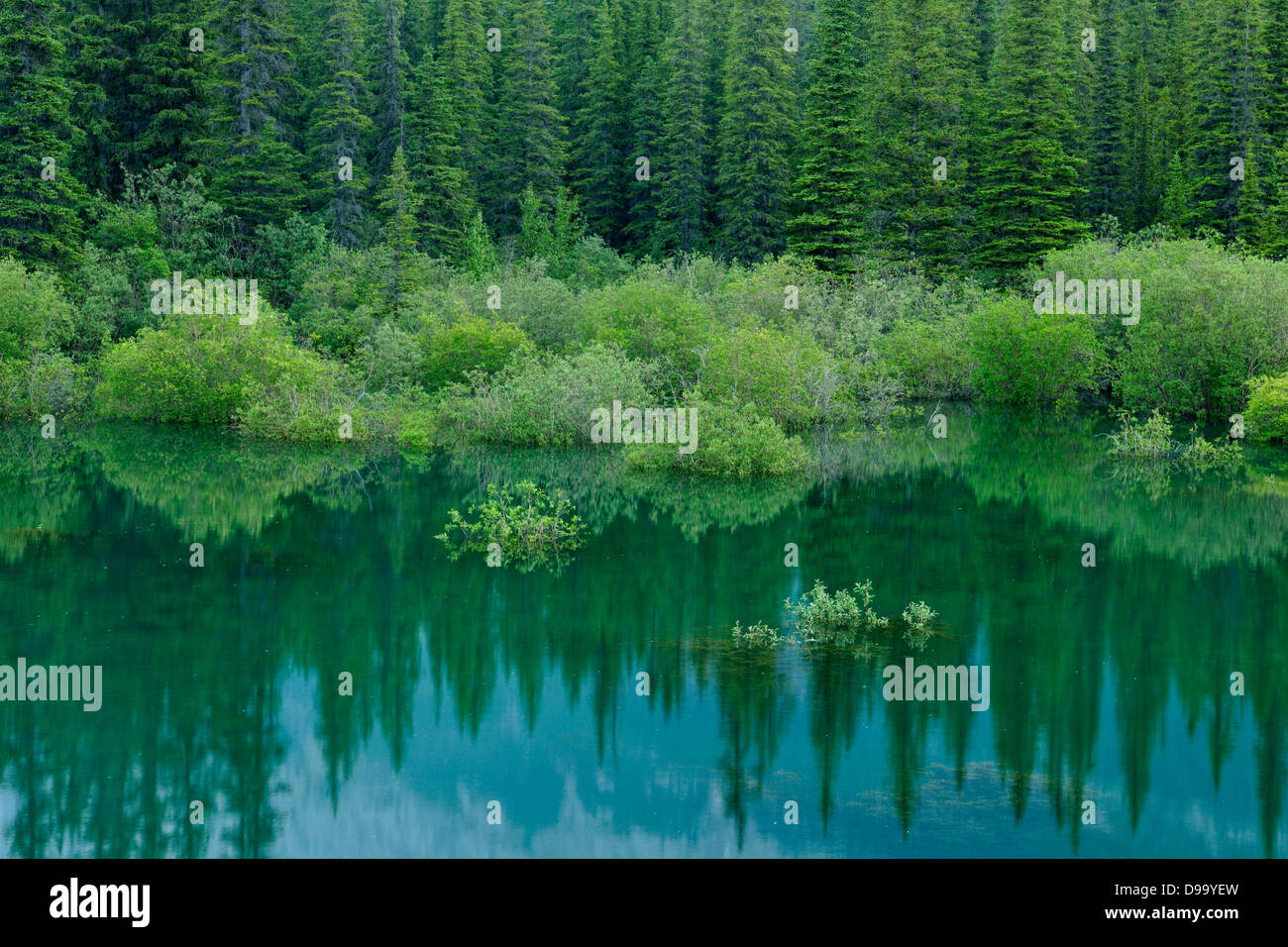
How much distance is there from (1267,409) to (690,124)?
39.4m

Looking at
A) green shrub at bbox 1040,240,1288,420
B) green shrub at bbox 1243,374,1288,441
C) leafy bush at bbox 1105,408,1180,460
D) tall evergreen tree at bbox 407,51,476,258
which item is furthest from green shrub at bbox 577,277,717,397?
tall evergreen tree at bbox 407,51,476,258

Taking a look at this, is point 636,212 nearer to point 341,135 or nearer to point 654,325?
point 341,135

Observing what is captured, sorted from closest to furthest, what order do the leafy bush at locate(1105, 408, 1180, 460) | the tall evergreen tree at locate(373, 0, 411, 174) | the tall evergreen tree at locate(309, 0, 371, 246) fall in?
the leafy bush at locate(1105, 408, 1180, 460), the tall evergreen tree at locate(309, 0, 371, 246), the tall evergreen tree at locate(373, 0, 411, 174)

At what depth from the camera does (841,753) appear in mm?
14414

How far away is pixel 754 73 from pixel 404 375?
3213 centimetres

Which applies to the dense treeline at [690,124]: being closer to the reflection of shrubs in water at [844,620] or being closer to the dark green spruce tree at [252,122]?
the dark green spruce tree at [252,122]

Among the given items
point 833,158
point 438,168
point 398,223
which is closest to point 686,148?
point 833,158

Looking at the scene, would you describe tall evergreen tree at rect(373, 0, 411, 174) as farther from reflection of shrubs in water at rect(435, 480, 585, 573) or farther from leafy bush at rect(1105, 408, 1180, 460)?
reflection of shrubs in water at rect(435, 480, 585, 573)

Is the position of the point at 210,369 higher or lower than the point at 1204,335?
lower

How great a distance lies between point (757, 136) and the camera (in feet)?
222

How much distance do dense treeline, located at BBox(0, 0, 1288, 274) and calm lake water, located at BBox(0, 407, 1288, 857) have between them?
104ft

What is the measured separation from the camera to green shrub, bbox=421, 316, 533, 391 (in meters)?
43.4

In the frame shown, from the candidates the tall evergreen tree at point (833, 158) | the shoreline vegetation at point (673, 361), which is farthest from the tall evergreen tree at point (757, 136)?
the shoreline vegetation at point (673, 361)
